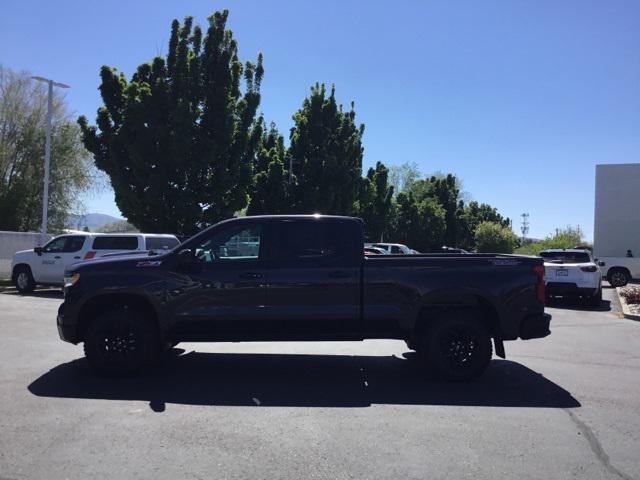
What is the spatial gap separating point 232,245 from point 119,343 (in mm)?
1808

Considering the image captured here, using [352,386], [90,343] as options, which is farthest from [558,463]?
[90,343]

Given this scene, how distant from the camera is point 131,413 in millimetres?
5484

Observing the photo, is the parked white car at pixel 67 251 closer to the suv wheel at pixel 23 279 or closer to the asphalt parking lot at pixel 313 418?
the suv wheel at pixel 23 279

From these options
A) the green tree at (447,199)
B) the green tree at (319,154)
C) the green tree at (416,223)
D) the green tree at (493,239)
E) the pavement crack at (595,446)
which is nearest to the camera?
the pavement crack at (595,446)

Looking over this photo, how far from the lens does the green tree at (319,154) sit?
3222 cm

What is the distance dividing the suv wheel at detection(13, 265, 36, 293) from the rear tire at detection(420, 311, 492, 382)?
14.6m

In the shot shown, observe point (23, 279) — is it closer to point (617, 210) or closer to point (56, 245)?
point (56, 245)

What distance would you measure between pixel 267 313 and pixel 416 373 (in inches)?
86.1

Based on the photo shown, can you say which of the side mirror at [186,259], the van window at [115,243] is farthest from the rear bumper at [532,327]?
the van window at [115,243]

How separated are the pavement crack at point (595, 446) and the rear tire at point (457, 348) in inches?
49.0

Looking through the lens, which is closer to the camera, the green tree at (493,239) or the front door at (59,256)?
the front door at (59,256)

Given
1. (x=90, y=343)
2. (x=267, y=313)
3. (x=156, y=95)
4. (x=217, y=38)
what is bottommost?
(x=90, y=343)

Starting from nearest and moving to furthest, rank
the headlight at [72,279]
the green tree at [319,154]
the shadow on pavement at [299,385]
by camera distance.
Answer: the shadow on pavement at [299,385]
the headlight at [72,279]
the green tree at [319,154]

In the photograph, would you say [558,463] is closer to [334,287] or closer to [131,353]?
[334,287]
